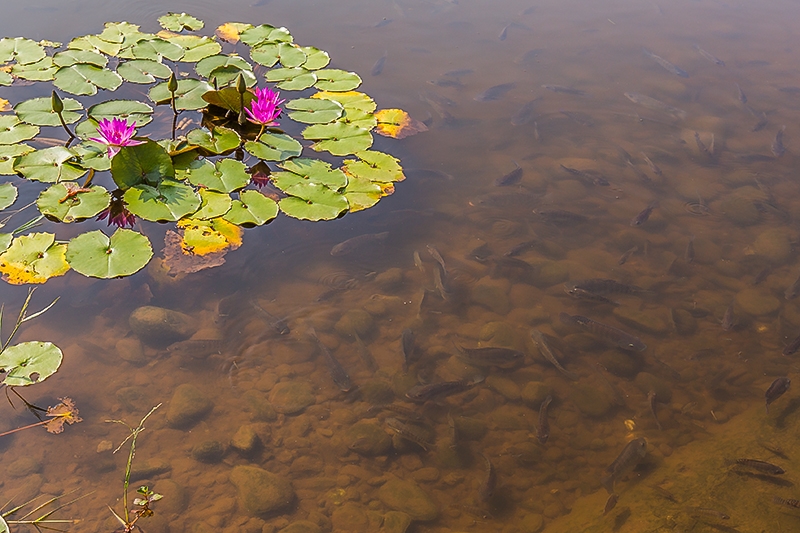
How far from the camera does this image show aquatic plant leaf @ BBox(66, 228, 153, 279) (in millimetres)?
3434

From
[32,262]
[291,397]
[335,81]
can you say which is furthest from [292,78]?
[291,397]

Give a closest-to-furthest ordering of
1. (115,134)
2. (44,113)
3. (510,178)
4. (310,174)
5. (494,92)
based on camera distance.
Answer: (115,134), (310,174), (44,113), (510,178), (494,92)

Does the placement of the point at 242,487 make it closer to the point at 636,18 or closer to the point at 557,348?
the point at 557,348

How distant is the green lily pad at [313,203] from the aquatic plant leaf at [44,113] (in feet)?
6.73

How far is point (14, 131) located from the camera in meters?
4.45

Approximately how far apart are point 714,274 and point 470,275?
2.11m

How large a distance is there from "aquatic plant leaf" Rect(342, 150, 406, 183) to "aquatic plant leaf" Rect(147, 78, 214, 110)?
140 cm

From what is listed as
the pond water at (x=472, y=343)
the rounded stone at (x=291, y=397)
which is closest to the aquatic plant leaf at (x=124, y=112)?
the pond water at (x=472, y=343)

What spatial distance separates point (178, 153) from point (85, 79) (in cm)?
159

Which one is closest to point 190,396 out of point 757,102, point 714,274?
point 714,274

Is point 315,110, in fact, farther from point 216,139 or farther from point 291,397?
point 291,397

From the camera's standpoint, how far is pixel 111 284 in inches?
163

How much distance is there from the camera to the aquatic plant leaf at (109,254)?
343 centimetres

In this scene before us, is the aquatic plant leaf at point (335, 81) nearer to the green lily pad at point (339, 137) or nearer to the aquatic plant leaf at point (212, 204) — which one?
the green lily pad at point (339, 137)
